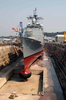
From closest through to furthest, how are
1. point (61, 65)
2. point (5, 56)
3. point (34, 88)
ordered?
point (34, 88)
point (61, 65)
point (5, 56)

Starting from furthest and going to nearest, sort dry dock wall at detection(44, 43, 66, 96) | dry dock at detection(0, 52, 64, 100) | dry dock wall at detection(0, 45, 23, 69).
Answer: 1. dry dock wall at detection(0, 45, 23, 69)
2. dry dock wall at detection(44, 43, 66, 96)
3. dry dock at detection(0, 52, 64, 100)

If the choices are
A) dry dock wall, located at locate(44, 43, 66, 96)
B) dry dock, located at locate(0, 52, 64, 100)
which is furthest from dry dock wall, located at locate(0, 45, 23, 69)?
dry dock wall, located at locate(44, 43, 66, 96)

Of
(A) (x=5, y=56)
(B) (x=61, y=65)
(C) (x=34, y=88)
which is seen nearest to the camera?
(C) (x=34, y=88)

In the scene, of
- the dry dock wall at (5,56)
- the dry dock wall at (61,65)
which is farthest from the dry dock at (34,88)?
the dry dock wall at (5,56)

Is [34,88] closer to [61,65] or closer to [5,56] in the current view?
[61,65]

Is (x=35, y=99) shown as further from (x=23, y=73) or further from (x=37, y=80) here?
(x=37, y=80)

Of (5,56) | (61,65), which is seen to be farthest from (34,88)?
(5,56)

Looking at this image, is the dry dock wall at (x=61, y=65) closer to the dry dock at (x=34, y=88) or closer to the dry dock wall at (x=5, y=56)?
the dry dock at (x=34, y=88)

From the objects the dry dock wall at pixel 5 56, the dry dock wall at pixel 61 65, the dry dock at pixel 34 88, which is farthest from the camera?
the dry dock wall at pixel 5 56

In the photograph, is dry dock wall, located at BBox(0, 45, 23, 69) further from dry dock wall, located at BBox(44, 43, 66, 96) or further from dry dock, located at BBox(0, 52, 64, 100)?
dry dock wall, located at BBox(44, 43, 66, 96)

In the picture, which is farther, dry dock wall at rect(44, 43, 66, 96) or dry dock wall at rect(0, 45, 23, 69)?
dry dock wall at rect(0, 45, 23, 69)

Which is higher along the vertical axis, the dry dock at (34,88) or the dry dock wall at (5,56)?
the dry dock wall at (5,56)

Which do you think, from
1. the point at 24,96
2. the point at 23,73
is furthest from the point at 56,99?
the point at 23,73

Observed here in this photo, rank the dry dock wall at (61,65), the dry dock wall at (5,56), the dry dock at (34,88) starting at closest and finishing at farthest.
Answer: the dry dock at (34,88)
the dry dock wall at (61,65)
the dry dock wall at (5,56)
